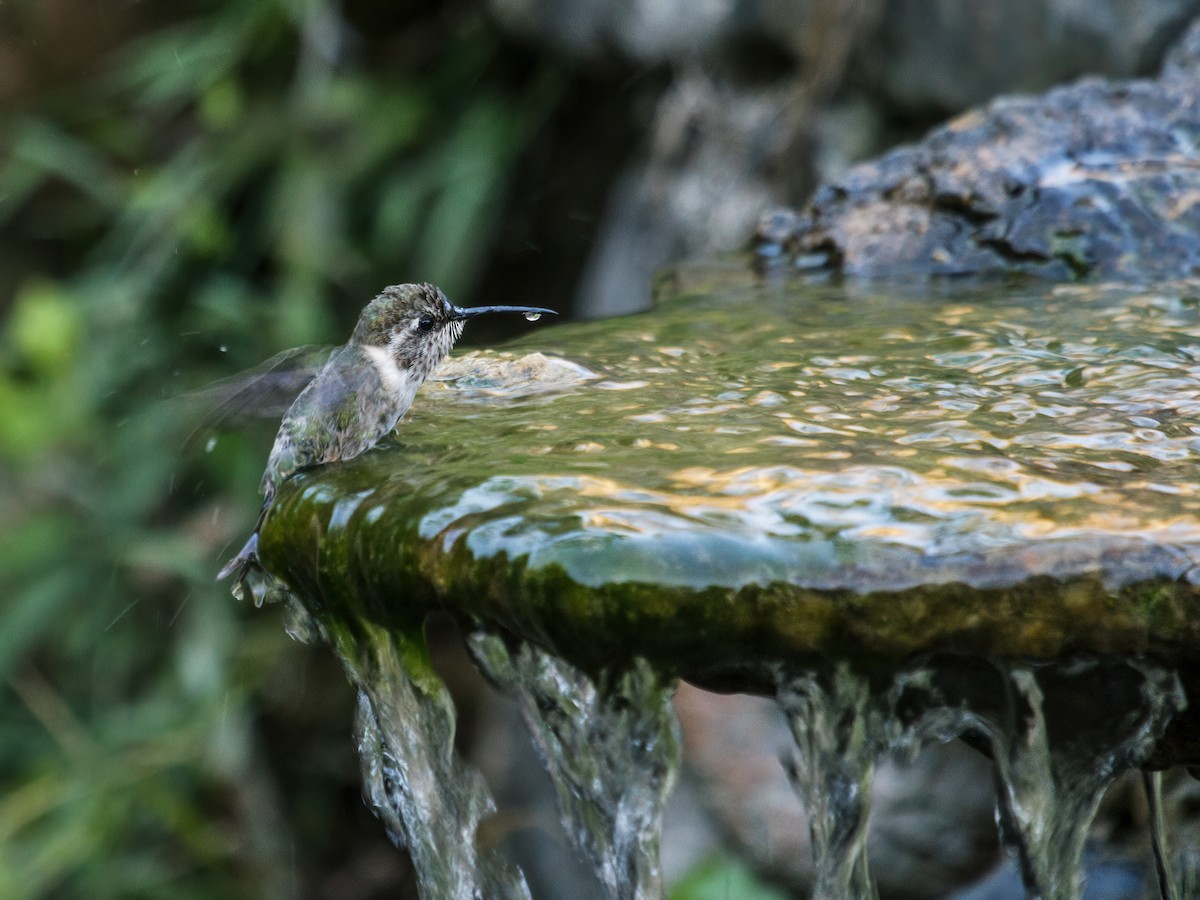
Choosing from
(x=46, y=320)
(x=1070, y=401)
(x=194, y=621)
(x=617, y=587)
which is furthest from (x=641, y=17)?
(x=617, y=587)

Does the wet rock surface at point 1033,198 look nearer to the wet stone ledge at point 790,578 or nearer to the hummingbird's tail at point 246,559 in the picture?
the wet stone ledge at point 790,578

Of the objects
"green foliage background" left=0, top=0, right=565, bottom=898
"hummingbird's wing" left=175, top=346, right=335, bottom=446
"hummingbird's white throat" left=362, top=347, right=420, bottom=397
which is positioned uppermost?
"hummingbird's white throat" left=362, top=347, right=420, bottom=397

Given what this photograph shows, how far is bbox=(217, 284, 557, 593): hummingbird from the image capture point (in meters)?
2.15

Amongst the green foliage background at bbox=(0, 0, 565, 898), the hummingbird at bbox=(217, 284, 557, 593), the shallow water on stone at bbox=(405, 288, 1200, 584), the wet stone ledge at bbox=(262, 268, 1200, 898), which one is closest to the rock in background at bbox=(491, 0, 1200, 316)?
the green foliage background at bbox=(0, 0, 565, 898)

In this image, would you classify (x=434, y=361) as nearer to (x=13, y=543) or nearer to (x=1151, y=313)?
(x=1151, y=313)

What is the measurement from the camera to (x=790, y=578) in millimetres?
1402

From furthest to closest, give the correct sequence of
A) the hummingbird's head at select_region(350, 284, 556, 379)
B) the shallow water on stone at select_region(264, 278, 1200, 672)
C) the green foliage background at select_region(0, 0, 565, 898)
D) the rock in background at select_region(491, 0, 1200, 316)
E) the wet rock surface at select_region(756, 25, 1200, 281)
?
1. the green foliage background at select_region(0, 0, 565, 898)
2. the rock in background at select_region(491, 0, 1200, 316)
3. the wet rock surface at select_region(756, 25, 1200, 281)
4. the hummingbird's head at select_region(350, 284, 556, 379)
5. the shallow water on stone at select_region(264, 278, 1200, 672)

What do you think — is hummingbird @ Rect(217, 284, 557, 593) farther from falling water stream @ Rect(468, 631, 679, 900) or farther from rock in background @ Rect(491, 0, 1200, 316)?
rock in background @ Rect(491, 0, 1200, 316)

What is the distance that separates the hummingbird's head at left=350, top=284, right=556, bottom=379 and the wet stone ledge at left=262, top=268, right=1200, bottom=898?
129mm

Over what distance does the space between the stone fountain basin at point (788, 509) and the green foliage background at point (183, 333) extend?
2.66 meters

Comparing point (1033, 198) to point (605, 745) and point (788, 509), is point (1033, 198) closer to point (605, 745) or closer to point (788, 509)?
point (788, 509)

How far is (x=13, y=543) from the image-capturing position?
4574 millimetres

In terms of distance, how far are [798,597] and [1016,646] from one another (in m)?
0.23

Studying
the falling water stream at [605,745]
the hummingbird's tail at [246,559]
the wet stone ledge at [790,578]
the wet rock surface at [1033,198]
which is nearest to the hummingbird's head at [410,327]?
the wet stone ledge at [790,578]
